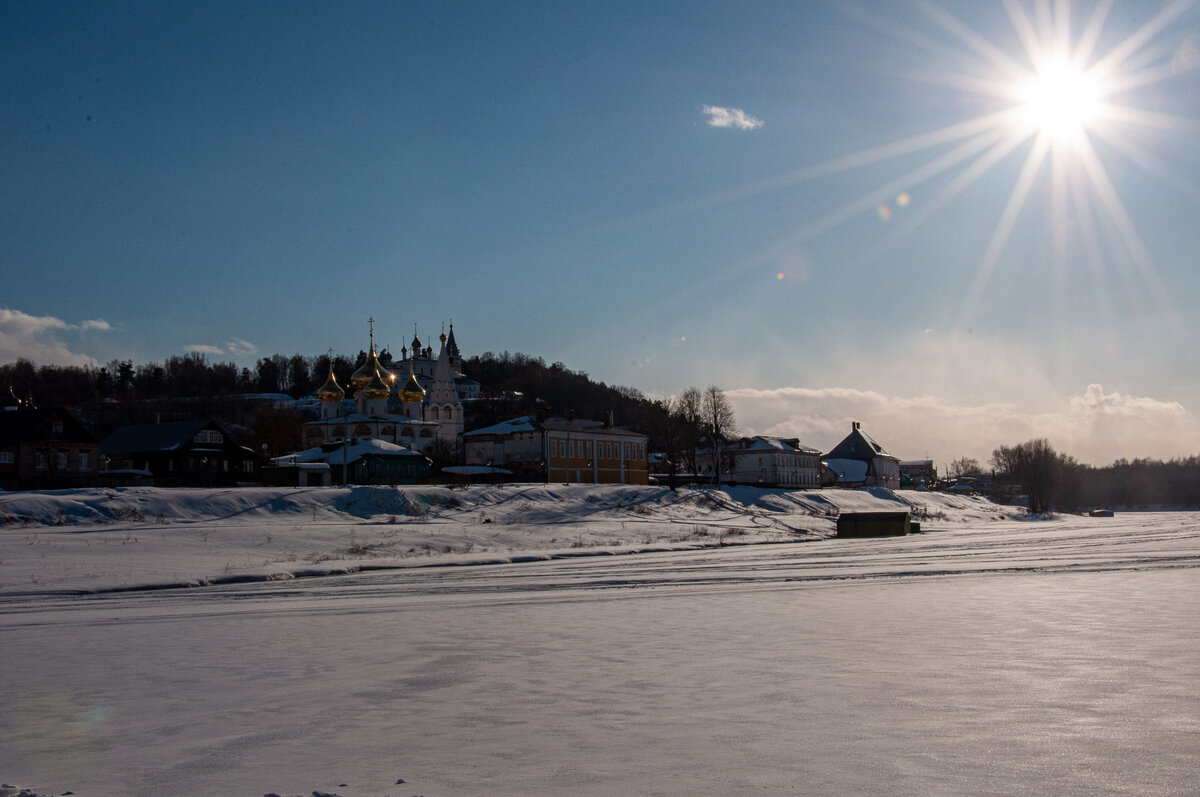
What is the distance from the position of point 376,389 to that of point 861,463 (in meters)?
69.6

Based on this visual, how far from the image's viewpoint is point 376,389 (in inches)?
3890

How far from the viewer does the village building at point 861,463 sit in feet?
427

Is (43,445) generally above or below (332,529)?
above

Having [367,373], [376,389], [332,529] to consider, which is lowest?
[332,529]

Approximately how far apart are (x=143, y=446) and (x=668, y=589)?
193ft

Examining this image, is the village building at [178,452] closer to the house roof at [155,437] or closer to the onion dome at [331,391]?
the house roof at [155,437]

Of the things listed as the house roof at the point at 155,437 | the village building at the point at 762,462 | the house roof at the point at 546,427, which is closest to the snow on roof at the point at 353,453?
the house roof at the point at 155,437

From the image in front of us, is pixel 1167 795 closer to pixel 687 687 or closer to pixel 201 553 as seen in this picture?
pixel 687 687

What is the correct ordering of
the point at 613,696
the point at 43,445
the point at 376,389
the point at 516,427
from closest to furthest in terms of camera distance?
the point at 613,696 < the point at 43,445 < the point at 516,427 < the point at 376,389

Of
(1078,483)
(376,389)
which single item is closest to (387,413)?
(376,389)

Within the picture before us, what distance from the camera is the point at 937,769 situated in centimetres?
593

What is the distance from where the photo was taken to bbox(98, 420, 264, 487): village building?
65812 millimetres

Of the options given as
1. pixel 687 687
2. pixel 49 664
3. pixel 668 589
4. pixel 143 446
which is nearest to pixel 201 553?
pixel 668 589

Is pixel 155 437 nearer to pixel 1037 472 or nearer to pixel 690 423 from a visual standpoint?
pixel 690 423
